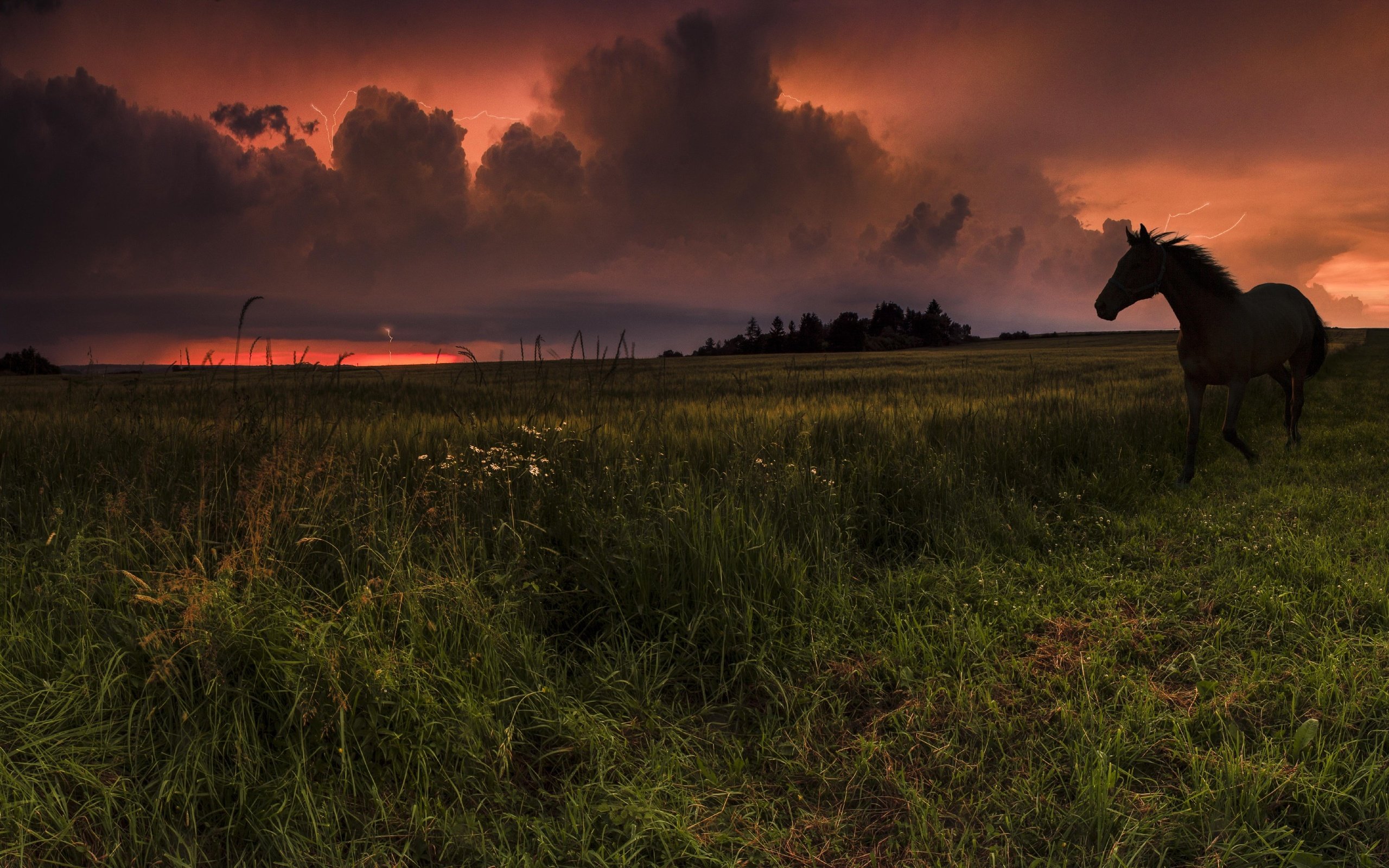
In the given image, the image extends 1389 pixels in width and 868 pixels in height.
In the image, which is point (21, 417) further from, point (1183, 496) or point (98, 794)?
point (1183, 496)

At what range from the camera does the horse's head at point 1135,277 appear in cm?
712

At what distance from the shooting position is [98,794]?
2.18m

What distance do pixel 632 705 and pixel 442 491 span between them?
2225 millimetres

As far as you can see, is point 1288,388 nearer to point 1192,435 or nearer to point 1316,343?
point 1316,343

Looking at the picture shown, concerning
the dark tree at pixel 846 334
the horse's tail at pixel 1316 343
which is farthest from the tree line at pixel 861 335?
the horse's tail at pixel 1316 343

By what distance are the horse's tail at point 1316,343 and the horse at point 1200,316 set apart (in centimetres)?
223

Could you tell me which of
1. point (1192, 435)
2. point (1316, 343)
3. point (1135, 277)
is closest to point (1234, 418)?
point (1192, 435)

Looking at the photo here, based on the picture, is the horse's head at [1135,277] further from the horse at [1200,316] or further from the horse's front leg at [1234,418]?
the horse's front leg at [1234,418]

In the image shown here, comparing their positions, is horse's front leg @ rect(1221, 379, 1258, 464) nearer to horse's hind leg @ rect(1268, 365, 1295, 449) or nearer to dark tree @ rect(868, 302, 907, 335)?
horse's hind leg @ rect(1268, 365, 1295, 449)

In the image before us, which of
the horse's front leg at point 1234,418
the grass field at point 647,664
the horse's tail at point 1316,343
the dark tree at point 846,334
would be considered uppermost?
the dark tree at point 846,334


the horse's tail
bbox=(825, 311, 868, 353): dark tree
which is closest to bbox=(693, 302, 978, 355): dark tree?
bbox=(825, 311, 868, 353): dark tree

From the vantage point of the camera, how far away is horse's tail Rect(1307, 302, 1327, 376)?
9.48 meters

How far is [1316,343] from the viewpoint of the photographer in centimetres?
981

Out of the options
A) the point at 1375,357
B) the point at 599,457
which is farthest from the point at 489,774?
the point at 1375,357
